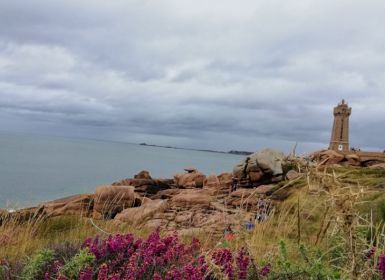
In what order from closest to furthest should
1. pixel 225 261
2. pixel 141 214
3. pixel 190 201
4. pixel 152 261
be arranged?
pixel 225 261, pixel 152 261, pixel 141 214, pixel 190 201

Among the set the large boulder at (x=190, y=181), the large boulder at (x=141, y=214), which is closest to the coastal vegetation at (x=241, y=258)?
the large boulder at (x=141, y=214)

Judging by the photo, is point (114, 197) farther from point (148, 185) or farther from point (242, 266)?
point (242, 266)

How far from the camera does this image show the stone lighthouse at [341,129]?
39.2 metres

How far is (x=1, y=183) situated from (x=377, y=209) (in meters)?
41.4

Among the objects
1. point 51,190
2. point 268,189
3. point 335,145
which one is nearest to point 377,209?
point 268,189

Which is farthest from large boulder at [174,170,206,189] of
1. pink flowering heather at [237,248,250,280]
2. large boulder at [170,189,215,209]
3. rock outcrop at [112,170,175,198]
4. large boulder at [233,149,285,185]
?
pink flowering heather at [237,248,250,280]

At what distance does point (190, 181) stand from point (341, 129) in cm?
1790

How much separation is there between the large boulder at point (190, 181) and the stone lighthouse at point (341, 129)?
14580 millimetres

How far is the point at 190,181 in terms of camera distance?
30.2 metres

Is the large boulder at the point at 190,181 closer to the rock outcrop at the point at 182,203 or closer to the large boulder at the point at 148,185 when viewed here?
the rock outcrop at the point at 182,203

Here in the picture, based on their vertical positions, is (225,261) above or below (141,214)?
above

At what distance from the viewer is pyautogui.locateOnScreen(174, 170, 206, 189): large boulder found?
29469mm

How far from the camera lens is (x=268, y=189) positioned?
63.5 ft

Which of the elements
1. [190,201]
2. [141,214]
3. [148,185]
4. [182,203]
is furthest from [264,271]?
[148,185]
